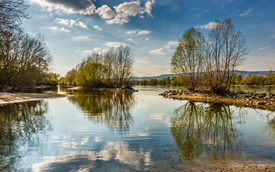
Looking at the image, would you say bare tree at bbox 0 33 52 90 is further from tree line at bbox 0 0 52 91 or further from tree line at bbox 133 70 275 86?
tree line at bbox 133 70 275 86

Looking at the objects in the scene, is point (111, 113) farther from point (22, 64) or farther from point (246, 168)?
point (22, 64)

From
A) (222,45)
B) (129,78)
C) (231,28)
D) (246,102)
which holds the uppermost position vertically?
(231,28)

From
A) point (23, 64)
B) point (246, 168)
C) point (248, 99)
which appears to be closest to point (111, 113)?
point (246, 168)

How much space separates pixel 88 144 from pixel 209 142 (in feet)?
15.5

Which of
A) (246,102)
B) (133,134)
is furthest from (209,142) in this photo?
(246,102)

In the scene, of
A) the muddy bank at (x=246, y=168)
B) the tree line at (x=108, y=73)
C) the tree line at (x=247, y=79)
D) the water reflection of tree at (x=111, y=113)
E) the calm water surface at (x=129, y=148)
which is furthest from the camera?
the tree line at (x=108, y=73)

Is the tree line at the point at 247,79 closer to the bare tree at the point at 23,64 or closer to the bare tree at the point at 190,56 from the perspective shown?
the bare tree at the point at 190,56

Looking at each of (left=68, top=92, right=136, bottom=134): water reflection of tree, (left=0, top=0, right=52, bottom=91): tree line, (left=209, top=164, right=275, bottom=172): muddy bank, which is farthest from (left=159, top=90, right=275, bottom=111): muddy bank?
(left=0, top=0, right=52, bottom=91): tree line

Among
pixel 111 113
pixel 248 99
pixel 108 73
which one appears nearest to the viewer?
pixel 111 113

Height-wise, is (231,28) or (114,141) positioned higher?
(231,28)

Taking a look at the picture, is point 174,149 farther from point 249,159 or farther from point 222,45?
point 222,45

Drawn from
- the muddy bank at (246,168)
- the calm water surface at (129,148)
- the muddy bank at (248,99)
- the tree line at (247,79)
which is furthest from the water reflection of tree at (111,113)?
→ the tree line at (247,79)

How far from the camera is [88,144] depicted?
5562 millimetres

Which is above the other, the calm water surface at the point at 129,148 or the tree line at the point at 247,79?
the tree line at the point at 247,79
